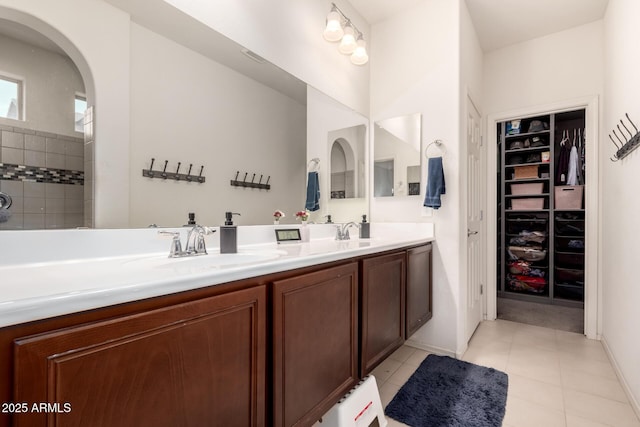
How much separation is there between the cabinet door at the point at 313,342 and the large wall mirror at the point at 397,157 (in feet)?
4.35

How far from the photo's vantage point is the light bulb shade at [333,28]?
2.09 m

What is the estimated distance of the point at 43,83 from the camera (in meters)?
0.98

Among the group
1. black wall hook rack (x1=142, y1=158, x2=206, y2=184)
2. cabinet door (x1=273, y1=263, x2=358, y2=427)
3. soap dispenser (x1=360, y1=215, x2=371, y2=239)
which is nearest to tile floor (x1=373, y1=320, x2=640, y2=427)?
cabinet door (x1=273, y1=263, x2=358, y2=427)

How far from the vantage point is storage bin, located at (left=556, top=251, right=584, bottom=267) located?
12.1 ft

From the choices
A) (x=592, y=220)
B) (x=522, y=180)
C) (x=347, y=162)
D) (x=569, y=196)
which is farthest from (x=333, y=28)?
(x=569, y=196)

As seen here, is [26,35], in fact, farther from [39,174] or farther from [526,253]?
[526,253]

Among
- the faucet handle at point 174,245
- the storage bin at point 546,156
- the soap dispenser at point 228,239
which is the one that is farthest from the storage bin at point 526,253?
the faucet handle at point 174,245

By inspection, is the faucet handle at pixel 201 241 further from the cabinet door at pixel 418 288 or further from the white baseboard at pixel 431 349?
the white baseboard at pixel 431 349

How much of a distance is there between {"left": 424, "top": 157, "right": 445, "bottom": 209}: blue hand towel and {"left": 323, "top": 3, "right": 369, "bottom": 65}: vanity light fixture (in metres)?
0.98

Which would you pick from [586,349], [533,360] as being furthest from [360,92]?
[586,349]

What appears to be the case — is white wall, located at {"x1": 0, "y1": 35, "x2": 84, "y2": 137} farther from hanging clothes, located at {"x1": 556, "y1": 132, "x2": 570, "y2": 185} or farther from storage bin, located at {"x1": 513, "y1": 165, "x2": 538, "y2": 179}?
hanging clothes, located at {"x1": 556, "y1": 132, "x2": 570, "y2": 185}

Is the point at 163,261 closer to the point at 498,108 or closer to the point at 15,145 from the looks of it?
the point at 15,145

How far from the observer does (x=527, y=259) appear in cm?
393

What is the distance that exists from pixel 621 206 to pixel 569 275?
2240 millimetres
